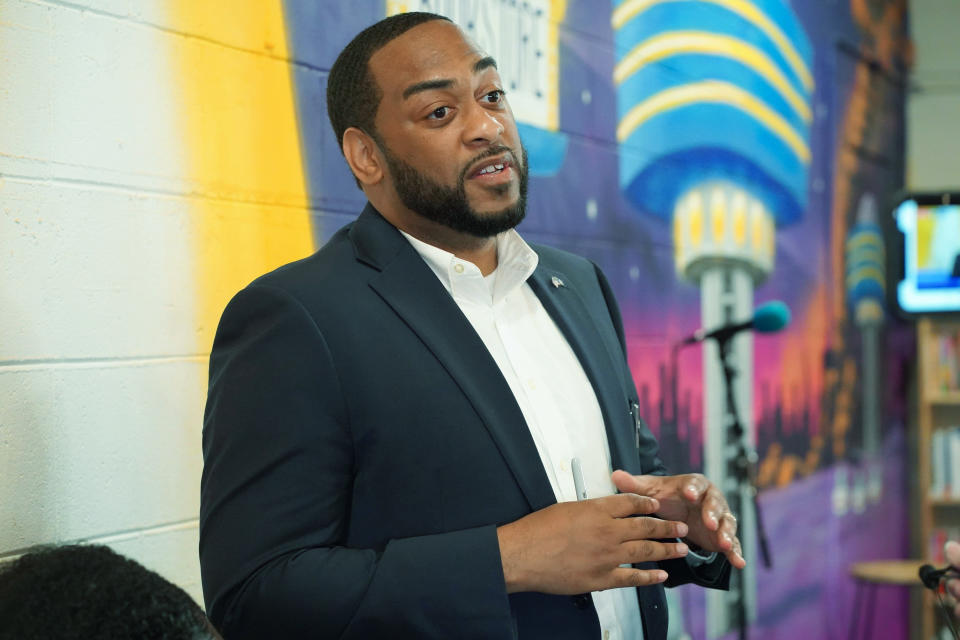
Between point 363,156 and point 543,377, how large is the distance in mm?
444

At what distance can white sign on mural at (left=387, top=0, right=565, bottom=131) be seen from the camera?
91.8 inches

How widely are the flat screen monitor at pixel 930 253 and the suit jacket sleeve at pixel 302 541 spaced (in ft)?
12.4

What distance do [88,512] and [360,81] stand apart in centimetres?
77

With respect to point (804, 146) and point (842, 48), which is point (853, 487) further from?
point (842, 48)

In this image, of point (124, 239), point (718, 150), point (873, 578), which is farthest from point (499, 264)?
point (873, 578)

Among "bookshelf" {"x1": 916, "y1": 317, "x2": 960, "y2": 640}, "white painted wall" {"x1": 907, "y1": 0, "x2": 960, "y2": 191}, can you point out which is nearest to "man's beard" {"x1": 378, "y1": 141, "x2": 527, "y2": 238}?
"bookshelf" {"x1": 916, "y1": 317, "x2": 960, "y2": 640}

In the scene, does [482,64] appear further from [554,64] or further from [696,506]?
[554,64]

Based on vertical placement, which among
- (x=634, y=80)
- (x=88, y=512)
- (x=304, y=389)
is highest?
(x=634, y=80)

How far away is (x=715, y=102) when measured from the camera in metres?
3.49

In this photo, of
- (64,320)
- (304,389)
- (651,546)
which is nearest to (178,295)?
(64,320)

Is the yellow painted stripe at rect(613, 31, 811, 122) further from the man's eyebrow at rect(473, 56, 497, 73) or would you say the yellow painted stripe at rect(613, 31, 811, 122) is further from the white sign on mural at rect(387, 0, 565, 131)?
the man's eyebrow at rect(473, 56, 497, 73)

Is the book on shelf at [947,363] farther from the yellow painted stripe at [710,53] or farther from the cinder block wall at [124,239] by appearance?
the cinder block wall at [124,239]

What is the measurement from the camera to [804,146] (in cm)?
422

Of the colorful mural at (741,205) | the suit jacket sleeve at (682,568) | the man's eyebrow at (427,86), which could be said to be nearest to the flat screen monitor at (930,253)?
the colorful mural at (741,205)
